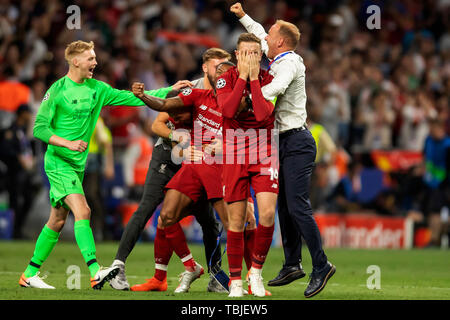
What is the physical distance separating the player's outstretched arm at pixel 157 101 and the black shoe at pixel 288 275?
1.83 metres

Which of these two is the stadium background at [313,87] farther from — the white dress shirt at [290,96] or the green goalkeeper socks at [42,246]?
the white dress shirt at [290,96]

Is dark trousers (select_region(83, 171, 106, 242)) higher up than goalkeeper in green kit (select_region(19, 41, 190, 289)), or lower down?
lower down

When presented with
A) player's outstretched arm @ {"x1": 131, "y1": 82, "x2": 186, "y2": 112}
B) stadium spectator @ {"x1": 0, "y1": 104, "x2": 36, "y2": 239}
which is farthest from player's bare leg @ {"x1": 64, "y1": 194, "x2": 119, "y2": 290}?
stadium spectator @ {"x1": 0, "y1": 104, "x2": 36, "y2": 239}

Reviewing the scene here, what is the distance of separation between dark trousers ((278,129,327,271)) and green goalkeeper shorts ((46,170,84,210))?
1898 millimetres

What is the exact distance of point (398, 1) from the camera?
23.0 m

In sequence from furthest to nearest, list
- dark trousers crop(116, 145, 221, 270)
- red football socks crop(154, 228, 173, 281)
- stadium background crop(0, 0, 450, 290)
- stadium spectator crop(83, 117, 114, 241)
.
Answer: stadium background crop(0, 0, 450, 290) < stadium spectator crop(83, 117, 114, 241) < dark trousers crop(116, 145, 221, 270) < red football socks crop(154, 228, 173, 281)

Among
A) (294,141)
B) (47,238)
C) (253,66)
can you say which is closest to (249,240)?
(294,141)

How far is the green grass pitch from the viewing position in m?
7.67

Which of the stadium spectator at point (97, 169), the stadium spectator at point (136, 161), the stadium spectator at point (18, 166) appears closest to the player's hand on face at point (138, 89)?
the stadium spectator at point (97, 169)

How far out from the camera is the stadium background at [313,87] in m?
15.6

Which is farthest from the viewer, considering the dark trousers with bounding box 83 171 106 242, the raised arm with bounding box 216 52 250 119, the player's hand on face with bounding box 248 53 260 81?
the dark trousers with bounding box 83 171 106 242

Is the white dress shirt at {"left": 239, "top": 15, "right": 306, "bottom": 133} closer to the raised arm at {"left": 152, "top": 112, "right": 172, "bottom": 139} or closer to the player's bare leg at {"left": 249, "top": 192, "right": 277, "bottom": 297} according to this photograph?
the player's bare leg at {"left": 249, "top": 192, "right": 277, "bottom": 297}

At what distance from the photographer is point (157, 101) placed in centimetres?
778

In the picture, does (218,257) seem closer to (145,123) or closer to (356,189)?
(145,123)
